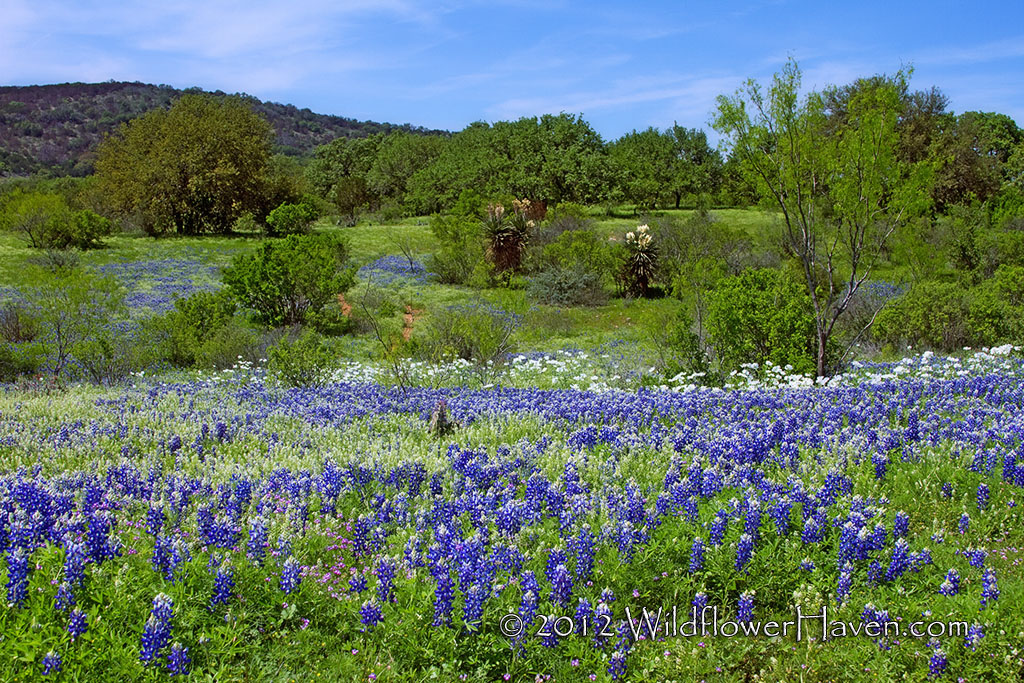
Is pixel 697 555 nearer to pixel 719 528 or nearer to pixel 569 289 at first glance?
pixel 719 528

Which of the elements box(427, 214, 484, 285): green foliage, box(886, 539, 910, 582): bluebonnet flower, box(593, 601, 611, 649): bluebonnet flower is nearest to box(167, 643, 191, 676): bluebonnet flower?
box(593, 601, 611, 649): bluebonnet flower

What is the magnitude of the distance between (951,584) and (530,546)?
7.63ft

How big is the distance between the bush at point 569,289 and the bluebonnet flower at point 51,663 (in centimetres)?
2272

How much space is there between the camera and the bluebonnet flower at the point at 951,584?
3701mm

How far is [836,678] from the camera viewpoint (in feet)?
11.2

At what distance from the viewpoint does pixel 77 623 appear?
129 inches

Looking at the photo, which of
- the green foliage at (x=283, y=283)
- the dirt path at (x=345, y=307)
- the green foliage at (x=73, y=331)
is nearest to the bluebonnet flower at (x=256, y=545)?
the green foliage at (x=73, y=331)

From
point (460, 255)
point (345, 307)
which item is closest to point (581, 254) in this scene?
point (460, 255)

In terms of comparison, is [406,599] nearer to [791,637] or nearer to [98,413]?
[791,637]

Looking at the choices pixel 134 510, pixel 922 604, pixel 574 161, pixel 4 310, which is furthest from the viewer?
pixel 574 161

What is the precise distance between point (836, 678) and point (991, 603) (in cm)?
97

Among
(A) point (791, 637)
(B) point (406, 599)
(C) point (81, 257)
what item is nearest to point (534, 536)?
(B) point (406, 599)

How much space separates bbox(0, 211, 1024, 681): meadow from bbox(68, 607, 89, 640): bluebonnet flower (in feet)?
0.03

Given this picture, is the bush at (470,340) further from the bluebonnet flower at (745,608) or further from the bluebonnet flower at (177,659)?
the bluebonnet flower at (177,659)
